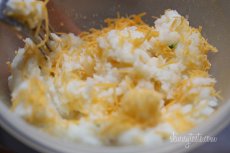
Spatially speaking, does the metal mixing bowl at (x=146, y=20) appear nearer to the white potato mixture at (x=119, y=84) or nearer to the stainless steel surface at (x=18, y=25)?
the white potato mixture at (x=119, y=84)

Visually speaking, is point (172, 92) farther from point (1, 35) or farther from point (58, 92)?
point (1, 35)

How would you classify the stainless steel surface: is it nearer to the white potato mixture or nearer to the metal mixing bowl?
the white potato mixture

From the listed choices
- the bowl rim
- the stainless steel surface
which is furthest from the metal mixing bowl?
the stainless steel surface

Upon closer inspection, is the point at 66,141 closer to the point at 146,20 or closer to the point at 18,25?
the point at 18,25

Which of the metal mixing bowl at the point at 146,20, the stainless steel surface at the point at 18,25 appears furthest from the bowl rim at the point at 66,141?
the stainless steel surface at the point at 18,25

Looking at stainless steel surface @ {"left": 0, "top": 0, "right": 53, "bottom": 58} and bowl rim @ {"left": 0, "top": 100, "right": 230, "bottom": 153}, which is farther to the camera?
stainless steel surface @ {"left": 0, "top": 0, "right": 53, "bottom": 58}
